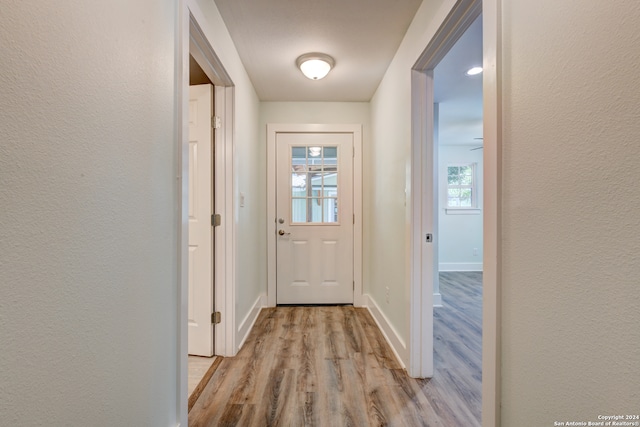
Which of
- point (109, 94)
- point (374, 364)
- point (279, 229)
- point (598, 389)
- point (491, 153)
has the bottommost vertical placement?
point (374, 364)

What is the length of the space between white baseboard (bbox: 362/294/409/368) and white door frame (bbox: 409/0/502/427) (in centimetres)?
11

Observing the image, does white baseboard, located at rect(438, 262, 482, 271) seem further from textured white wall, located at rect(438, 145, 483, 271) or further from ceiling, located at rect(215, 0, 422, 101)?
ceiling, located at rect(215, 0, 422, 101)

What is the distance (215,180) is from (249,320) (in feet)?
4.23

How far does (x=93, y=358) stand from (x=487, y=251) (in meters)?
1.29

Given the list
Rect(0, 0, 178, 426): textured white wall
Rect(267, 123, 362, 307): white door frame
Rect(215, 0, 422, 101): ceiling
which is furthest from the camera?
Rect(267, 123, 362, 307): white door frame

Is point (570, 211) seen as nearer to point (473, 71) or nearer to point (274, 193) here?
→ point (473, 71)

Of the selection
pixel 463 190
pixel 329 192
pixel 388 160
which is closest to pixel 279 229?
pixel 329 192

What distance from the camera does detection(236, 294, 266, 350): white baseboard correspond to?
7.06ft

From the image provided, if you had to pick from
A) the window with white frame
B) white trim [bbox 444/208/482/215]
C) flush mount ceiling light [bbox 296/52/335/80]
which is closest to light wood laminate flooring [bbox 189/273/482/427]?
flush mount ceiling light [bbox 296/52/335/80]

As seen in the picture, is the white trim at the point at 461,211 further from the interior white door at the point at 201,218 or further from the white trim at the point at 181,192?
the white trim at the point at 181,192

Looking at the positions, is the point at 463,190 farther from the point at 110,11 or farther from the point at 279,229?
the point at 110,11

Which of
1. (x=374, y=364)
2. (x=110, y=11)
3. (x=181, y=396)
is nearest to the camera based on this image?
(x=110, y=11)

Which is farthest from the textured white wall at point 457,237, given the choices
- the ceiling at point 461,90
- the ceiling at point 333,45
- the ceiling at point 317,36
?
the ceiling at point 317,36

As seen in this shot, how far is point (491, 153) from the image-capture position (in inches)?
39.1
